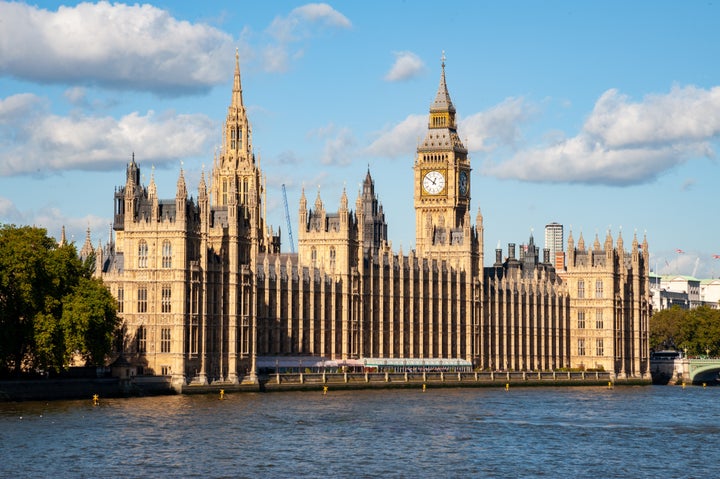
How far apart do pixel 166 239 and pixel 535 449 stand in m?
47.9

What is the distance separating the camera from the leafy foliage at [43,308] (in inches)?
4508

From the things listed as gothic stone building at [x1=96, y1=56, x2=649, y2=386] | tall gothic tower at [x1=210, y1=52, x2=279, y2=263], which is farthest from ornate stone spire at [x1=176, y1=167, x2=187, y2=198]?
tall gothic tower at [x1=210, y1=52, x2=279, y2=263]

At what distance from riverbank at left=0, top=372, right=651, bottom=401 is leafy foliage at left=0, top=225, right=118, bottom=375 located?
2.21 metres

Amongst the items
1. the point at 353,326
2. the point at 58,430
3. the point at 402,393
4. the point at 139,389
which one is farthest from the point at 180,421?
the point at 353,326

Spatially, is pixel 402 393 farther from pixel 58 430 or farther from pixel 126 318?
pixel 58 430

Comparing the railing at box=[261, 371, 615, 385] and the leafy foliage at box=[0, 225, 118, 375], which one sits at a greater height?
the leafy foliage at box=[0, 225, 118, 375]

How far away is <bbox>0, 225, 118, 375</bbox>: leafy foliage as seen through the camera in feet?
376

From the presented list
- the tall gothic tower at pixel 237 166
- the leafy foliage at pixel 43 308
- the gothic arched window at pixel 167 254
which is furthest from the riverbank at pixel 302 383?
the tall gothic tower at pixel 237 166

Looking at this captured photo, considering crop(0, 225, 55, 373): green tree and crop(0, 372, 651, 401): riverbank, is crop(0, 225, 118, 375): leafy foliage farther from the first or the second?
crop(0, 372, 651, 401): riverbank

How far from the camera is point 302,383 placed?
14312cm

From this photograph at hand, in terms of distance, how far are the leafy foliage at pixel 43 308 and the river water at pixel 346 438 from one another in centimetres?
417

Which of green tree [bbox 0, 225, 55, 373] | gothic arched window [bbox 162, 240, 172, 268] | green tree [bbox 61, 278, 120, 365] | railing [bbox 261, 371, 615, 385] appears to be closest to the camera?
green tree [bbox 0, 225, 55, 373]

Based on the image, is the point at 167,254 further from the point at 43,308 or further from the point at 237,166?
the point at 237,166

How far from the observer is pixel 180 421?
343 feet
